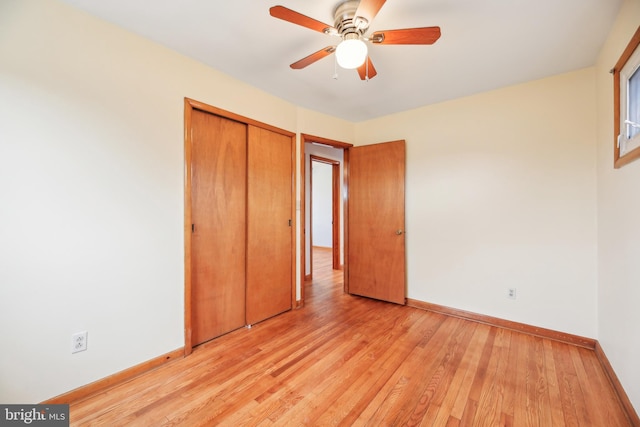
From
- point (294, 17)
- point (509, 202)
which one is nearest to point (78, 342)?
point (294, 17)

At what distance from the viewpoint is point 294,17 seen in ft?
4.39

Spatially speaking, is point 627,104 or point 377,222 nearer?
point 627,104

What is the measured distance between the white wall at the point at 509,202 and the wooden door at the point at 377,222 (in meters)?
0.15

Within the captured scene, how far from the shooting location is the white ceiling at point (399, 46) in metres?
1.56

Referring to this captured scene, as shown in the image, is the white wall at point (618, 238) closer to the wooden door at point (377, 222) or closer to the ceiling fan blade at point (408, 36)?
the ceiling fan blade at point (408, 36)

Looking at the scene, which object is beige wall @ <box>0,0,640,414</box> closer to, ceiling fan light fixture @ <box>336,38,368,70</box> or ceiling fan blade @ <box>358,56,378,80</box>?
ceiling fan blade @ <box>358,56,378,80</box>

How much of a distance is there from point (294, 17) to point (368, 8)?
377 mm

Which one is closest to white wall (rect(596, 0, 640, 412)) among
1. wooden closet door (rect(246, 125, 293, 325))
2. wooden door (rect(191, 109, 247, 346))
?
wooden closet door (rect(246, 125, 293, 325))

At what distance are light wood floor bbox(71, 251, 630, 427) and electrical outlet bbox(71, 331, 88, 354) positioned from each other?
0.31 metres

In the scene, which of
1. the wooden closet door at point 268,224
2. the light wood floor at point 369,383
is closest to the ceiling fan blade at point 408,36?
the wooden closet door at point 268,224

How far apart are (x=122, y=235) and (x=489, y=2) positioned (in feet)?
8.92

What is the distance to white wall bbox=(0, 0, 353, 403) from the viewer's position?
1.39 m

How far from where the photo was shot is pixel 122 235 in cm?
176

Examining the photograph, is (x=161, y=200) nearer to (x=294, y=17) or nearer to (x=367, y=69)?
(x=294, y=17)
